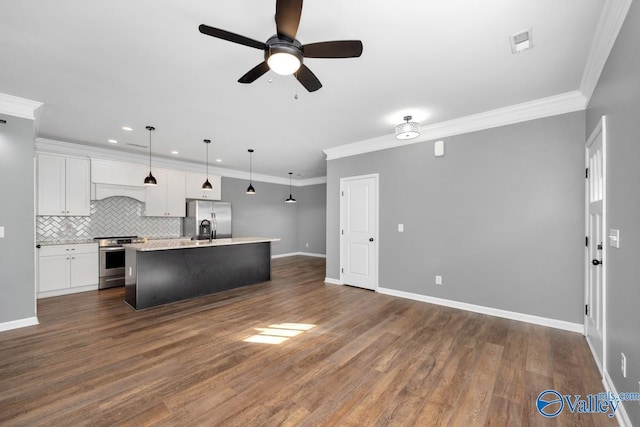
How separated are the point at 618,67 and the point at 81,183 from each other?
285 inches

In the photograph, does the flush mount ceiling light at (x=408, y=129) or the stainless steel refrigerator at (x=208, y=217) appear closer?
the flush mount ceiling light at (x=408, y=129)

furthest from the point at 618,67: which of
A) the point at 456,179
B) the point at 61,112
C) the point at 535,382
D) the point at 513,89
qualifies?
the point at 61,112

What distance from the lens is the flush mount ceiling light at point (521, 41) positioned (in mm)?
2047

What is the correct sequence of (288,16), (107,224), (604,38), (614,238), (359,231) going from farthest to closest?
(107,224)
(359,231)
(604,38)
(614,238)
(288,16)

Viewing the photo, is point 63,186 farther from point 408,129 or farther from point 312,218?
point 312,218

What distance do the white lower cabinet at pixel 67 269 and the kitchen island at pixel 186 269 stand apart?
1.30 metres

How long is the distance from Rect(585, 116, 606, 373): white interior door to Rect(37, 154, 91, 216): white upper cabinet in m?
7.29

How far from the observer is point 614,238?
189cm

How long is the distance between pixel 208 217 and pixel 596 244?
669 cm

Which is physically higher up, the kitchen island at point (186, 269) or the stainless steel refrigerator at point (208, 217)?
the stainless steel refrigerator at point (208, 217)

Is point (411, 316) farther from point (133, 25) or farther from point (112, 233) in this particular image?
point (112, 233)

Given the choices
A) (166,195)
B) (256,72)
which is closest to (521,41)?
(256,72)

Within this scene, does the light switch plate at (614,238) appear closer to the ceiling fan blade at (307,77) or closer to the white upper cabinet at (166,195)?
the ceiling fan blade at (307,77)

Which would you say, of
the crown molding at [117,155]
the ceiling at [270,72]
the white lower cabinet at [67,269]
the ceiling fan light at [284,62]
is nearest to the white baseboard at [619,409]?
the ceiling at [270,72]
